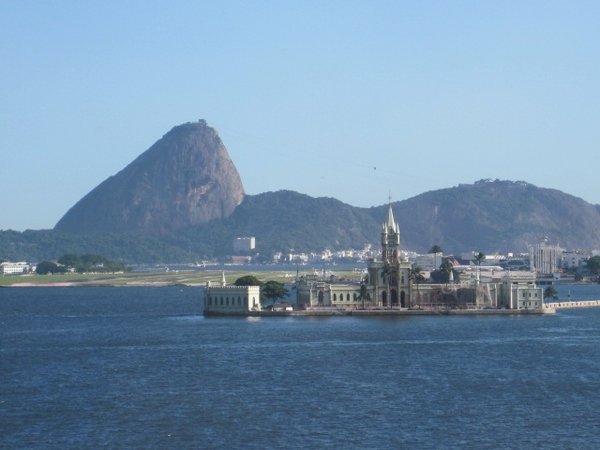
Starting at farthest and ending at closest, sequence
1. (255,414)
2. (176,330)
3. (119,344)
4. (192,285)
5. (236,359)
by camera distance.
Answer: (192,285), (176,330), (119,344), (236,359), (255,414)

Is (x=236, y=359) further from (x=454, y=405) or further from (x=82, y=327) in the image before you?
(x=82, y=327)

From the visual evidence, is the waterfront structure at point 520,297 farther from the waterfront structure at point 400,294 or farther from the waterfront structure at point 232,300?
the waterfront structure at point 232,300

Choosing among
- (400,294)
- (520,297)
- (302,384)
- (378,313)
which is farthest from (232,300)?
(302,384)

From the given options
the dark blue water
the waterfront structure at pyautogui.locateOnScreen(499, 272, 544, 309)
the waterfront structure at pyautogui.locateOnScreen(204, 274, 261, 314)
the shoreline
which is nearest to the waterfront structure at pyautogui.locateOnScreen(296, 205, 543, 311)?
the waterfront structure at pyautogui.locateOnScreen(499, 272, 544, 309)

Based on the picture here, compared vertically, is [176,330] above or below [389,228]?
below

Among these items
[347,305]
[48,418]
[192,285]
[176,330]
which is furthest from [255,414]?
[192,285]

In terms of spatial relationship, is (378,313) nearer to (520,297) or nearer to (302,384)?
(520,297)
